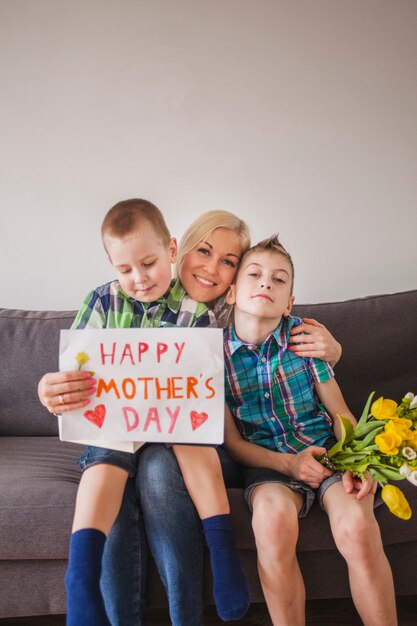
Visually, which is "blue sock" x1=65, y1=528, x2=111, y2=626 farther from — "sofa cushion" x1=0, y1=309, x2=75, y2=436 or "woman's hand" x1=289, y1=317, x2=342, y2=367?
"sofa cushion" x1=0, y1=309, x2=75, y2=436

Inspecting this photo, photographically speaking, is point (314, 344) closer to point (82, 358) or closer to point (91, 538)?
point (82, 358)

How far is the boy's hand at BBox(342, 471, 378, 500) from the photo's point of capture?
3.91 ft

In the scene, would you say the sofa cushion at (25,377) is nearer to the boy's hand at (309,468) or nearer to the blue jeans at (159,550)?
the blue jeans at (159,550)

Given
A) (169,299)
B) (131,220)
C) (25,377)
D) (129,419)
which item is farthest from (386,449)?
(25,377)

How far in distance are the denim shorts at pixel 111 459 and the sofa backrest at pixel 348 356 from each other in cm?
61

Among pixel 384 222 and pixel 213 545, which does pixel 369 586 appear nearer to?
pixel 213 545

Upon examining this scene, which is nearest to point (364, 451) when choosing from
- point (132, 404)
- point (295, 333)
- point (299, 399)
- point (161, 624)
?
point (299, 399)

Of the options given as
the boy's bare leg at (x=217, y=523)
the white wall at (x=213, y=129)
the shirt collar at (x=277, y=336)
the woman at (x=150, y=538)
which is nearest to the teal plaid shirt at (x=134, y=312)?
the shirt collar at (x=277, y=336)

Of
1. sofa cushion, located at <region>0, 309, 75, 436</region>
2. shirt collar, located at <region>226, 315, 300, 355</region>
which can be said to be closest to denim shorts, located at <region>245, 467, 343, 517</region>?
shirt collar, located at <region>226, 315, 300, 355</region>

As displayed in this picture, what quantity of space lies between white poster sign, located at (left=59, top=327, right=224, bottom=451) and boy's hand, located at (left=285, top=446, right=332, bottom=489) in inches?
9.5

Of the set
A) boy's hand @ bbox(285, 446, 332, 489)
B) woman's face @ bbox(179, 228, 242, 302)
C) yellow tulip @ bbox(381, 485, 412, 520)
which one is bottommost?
yellow tulip @ bbox(381, 485, 412, 520)

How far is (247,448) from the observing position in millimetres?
1401

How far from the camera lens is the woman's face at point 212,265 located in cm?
152

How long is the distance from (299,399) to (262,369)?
0.41ft
